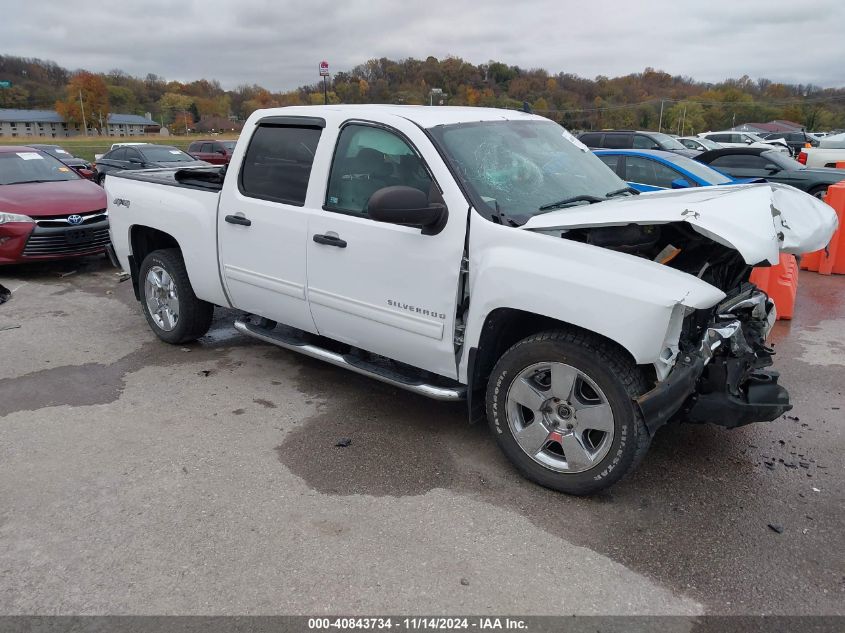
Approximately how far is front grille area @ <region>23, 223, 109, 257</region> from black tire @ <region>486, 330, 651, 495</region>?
6940mm

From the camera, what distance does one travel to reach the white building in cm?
12588

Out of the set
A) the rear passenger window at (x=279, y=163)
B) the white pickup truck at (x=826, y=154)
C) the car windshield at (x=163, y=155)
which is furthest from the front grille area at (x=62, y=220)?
the white pickup truck at (x=826, y=154)

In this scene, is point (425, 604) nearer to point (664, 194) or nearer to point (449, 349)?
point (449, 349)

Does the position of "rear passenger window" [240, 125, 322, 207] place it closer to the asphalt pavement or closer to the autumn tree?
the asphalt pavement

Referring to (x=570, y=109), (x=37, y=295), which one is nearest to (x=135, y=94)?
(x=570, y=109)

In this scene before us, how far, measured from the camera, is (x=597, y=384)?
317cm

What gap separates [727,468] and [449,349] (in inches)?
67.5

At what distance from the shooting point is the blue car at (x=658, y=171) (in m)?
9.16

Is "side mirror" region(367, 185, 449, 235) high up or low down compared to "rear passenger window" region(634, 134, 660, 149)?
down

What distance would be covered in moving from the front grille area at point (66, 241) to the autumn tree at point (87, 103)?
132 meters

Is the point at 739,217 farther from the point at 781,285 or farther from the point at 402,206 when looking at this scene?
the point at 781,285

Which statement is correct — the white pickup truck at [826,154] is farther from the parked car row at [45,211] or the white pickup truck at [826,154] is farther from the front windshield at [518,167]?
the parked car row at [45,211]

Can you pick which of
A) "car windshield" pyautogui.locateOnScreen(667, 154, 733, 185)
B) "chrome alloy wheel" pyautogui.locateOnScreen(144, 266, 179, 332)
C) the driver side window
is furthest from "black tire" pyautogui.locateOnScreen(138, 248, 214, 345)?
"car windshield" pyautogui.locateOnScreen(667, 154, 733, 185)

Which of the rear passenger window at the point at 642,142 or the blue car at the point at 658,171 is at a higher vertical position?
the rear passenger window at the point at 642,142
